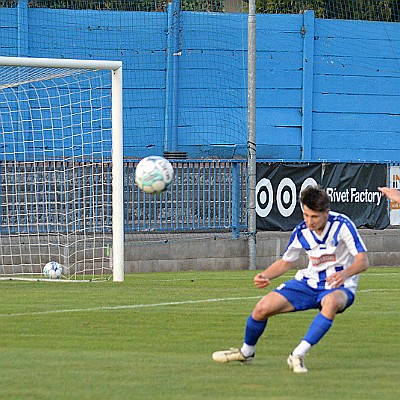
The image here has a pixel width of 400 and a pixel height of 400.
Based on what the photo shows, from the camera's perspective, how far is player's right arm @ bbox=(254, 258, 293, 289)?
8.60 m

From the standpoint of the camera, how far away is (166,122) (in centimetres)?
2377

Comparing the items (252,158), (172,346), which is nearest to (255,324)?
(172,346)

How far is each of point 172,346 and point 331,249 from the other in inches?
70.3

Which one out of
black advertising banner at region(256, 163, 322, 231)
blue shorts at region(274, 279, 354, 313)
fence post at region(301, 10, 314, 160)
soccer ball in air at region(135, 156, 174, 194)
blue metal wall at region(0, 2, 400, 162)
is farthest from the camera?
fence post at region(301, 10, 314, 160)

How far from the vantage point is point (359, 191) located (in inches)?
883

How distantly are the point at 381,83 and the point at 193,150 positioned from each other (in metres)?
4.93

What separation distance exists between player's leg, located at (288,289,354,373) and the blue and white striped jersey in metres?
0.20

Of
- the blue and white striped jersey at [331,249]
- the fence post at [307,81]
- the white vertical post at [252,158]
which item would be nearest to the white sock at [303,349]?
the blue and white striped jersey at [331,249]

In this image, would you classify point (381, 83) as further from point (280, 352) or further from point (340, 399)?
point (340, 399)

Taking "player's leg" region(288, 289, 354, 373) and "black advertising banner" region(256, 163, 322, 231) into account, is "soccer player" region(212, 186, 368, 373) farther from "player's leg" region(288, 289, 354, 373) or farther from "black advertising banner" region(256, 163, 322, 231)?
"black advertising banner" region(256, 163, 322, 231)

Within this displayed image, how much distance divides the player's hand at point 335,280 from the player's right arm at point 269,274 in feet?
1.61

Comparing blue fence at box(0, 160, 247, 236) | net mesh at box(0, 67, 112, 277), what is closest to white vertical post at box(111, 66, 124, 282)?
blue fence at box(0, 160, 247, 236)

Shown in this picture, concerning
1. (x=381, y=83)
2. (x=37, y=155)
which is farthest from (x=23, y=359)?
(x=381, y=83)

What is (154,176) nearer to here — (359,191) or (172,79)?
(359,191)
